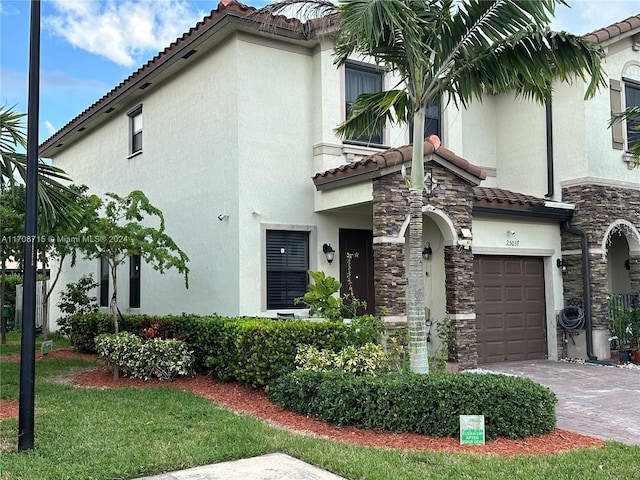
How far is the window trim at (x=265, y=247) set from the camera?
1155cm

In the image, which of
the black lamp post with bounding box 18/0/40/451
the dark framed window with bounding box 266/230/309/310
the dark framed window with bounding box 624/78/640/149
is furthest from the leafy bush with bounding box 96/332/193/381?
the dark framed window with bounding box 624/78/640/149

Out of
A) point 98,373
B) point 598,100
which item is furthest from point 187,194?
point 598,100

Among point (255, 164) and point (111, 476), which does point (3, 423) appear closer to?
point (111, 476)

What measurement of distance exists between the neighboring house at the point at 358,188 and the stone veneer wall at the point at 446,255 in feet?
0.09

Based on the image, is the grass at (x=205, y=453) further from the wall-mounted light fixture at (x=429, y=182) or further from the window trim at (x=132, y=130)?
the window trim at (x=132, y=130)

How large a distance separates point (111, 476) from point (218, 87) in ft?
27.6

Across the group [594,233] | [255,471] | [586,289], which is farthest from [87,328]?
[594,233]

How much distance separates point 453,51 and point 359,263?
562 cm

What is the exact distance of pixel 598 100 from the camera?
14.3 metres

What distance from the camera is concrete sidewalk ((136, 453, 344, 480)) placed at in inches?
220

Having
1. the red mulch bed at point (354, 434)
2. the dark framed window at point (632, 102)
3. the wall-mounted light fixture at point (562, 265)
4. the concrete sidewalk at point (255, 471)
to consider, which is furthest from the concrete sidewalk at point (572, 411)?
the dark framed window at point (632, 102)

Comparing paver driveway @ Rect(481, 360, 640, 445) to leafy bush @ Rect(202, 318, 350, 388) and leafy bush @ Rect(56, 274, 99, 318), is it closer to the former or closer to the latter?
leafy bush @ Rect(202, 318, 350, 388)

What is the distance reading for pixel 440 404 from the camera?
280 inches

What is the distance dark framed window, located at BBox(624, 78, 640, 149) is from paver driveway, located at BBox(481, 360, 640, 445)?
5.59 metres
